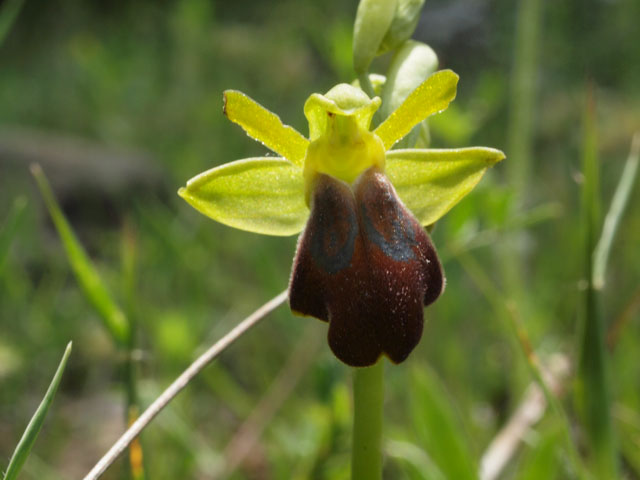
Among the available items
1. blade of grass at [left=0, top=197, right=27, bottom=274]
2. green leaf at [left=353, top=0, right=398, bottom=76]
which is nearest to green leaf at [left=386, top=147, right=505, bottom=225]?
green leaf at [left=353, top=0, right=398, bottom=76]

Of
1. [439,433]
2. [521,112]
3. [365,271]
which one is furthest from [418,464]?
[521,112]

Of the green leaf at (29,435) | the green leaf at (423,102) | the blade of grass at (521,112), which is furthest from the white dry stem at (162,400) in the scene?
the blade of grass at (521,112)

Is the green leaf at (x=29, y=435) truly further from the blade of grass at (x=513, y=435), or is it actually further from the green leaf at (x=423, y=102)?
the blade of grass at (x=513, y=435)

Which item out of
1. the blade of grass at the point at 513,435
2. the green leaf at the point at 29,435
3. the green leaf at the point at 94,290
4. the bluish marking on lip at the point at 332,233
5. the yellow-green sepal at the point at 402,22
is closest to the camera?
the green leaf at the point at 29,435

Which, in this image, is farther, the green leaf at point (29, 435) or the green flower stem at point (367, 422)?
the green flower stem at point (367, 422)

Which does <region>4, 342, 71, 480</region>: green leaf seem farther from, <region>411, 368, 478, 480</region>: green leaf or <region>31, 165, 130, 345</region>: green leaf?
<region>411, 368, 478, 480</region>: green leaf

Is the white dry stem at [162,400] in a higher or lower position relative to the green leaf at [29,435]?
lower
